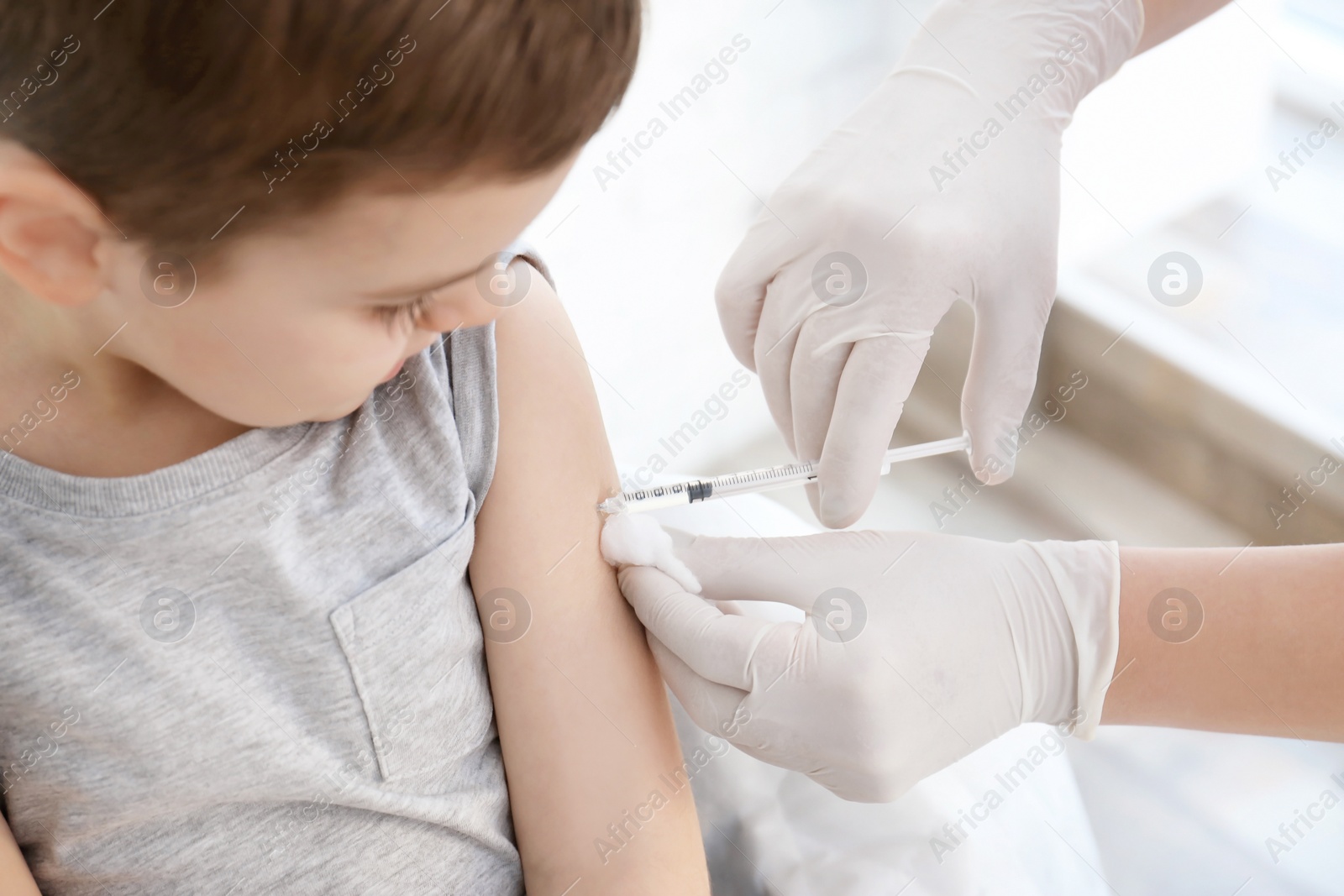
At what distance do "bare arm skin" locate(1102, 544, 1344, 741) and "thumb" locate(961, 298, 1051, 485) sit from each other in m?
0.21

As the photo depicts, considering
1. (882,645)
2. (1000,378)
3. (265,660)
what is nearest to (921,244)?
(1000,378)

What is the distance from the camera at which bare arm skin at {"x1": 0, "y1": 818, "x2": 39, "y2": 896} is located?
82cm

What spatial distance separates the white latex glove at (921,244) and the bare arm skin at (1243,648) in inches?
9.9

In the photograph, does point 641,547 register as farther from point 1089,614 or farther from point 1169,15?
point 1169,15

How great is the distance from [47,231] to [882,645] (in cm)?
89

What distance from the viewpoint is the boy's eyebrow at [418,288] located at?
774 mm

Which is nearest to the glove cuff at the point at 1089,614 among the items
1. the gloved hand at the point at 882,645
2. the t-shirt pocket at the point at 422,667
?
the gloved hand at the point at 882,645

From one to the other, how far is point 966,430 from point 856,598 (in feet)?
0.99

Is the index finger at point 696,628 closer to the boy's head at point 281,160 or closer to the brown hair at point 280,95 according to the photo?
the boy's head at point 281,160

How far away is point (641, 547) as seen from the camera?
1.13m

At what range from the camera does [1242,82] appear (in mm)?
2100

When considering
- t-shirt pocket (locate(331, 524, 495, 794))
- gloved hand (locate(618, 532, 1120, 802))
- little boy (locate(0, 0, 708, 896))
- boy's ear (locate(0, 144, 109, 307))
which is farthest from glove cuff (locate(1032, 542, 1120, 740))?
boy's ear (locate(0, 144, 109, 307))

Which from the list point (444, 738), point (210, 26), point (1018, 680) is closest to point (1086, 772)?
point (1018, 680)

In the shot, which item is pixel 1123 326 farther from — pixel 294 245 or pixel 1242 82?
pixel 294 245
